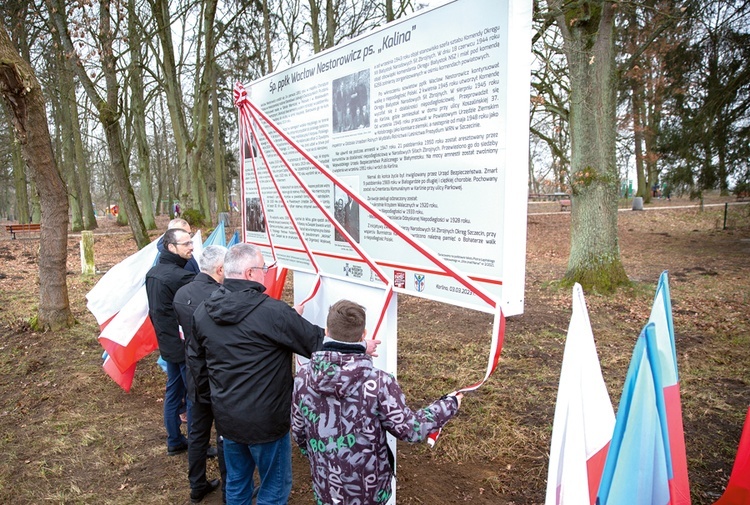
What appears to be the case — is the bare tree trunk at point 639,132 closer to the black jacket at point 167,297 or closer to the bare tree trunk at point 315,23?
the bare tree trunk at point 315,23

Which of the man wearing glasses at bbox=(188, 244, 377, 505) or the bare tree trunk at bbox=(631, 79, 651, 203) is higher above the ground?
the bare tree trunk at bbox=(631, 79, 651, 203)

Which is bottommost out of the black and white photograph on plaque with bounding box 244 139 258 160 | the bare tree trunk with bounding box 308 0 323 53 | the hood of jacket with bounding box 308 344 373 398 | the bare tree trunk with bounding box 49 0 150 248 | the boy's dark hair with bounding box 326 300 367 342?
the hood of jacket with bounding box 308 344 373 398

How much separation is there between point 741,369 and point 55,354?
8.23 m

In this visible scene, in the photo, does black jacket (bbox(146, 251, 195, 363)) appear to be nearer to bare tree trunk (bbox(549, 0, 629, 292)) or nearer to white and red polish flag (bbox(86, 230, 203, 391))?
white and red polish flag (bbox(86, 230, 203, 391))

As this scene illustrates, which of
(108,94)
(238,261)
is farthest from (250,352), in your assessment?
(108,94)

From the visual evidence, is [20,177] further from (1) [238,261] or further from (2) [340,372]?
(2) [340,372]

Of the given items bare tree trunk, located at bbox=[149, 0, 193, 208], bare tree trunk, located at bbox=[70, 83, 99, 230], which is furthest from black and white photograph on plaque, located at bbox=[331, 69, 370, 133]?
bare tree trunk, located at bbox=[70, 83, 99, 230]

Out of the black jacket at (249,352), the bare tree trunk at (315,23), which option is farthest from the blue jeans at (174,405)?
the bare tree trunk at (315,23)

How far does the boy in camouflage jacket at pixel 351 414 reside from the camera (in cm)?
223

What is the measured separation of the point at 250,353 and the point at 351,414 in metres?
0.74

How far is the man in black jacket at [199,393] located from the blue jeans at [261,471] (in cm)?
24

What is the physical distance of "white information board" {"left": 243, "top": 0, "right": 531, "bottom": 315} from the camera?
7.72 ft

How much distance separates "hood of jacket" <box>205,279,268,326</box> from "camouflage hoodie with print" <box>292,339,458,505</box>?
1.67 feet

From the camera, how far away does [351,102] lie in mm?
3350
